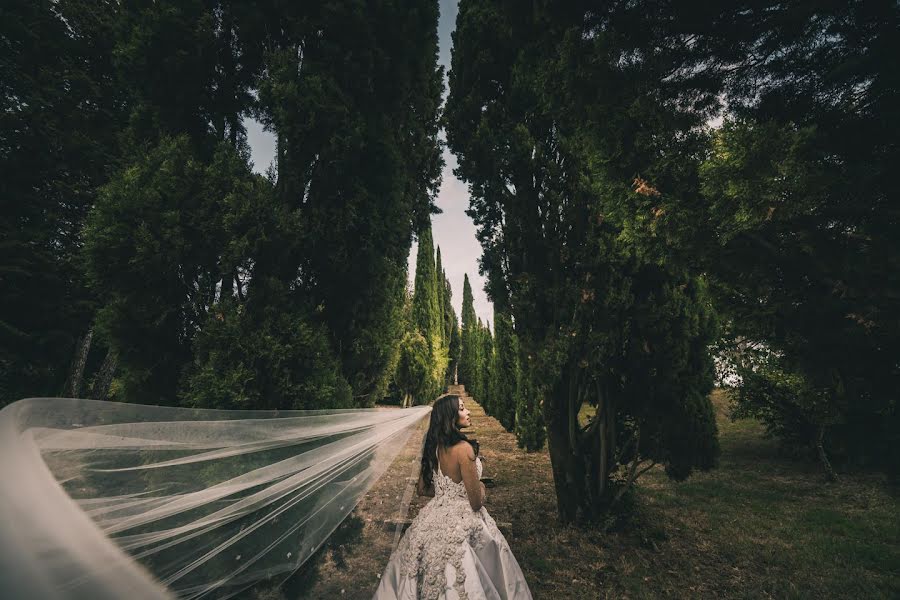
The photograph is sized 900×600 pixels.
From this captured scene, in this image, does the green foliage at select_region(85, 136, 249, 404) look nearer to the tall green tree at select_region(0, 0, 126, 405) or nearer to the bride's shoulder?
the bride's shoulder

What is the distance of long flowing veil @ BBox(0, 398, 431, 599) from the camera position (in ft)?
2.84

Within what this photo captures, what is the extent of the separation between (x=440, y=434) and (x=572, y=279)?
106 inches

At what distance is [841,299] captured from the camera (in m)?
1.82

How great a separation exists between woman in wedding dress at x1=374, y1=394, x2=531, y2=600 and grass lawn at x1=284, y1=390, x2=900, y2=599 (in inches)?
38.2

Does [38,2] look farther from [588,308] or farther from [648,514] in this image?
[648,514]

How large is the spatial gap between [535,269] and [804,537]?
5001 millimetres

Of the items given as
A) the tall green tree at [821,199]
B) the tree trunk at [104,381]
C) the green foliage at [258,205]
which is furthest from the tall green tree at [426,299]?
the tall green tree at [821,199]

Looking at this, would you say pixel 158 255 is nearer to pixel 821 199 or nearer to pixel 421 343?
pixel 821 199

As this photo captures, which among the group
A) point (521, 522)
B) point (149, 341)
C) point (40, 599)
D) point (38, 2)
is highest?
point (38, 2)

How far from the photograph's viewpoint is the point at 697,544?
3.95m

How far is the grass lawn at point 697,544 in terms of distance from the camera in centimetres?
312

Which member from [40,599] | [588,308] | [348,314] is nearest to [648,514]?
[588,308]

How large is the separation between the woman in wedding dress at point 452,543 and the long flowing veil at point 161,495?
813 mm

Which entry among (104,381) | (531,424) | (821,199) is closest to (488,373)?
(531,424)
